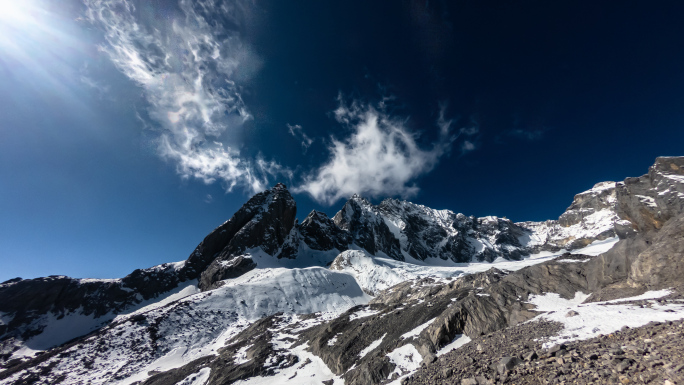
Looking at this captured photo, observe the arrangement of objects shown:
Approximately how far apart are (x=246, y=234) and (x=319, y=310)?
6333 centimetres

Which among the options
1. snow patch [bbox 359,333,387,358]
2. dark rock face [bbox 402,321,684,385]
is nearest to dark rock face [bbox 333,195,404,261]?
snow patch [bbox 359,333,387,358]

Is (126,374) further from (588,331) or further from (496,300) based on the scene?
(588,331)

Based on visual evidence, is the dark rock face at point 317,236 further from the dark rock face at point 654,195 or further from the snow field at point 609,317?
the snow field at point 609,317

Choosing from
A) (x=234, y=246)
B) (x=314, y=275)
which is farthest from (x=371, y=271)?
(x=234, y=246)

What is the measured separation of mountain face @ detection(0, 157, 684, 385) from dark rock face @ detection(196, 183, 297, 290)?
2.19 ft

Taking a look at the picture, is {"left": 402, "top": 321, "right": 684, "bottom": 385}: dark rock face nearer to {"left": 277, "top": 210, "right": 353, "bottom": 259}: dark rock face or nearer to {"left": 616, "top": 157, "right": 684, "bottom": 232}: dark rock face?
{"left": 616, "top": 157, "right": 684, "bottom": 232}: dark rock face

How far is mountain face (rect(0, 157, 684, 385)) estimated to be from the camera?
671 inches

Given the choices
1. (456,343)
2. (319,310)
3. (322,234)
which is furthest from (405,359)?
(322,234)

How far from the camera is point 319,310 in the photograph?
61.8 m

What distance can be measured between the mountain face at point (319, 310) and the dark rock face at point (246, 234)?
667 mm

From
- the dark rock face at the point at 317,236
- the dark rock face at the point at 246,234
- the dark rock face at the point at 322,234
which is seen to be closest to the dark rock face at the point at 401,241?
the dark rock face at the point at 322,234

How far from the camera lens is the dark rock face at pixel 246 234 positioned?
93.6m

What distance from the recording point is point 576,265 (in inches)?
934

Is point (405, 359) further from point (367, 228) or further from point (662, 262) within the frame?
point (367, 228)
